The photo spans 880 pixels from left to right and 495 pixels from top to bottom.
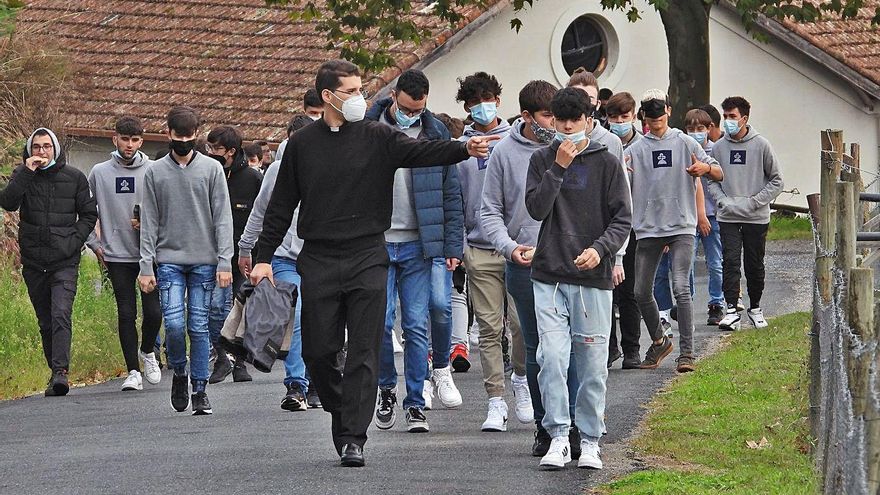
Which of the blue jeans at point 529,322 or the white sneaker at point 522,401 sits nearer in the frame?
the blue jeans at point 529,322

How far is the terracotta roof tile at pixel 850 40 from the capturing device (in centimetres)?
3300

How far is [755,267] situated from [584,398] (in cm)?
720

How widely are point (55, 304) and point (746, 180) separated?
232 inches

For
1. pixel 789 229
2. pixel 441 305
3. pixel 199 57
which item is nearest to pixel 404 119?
pixel 441 305

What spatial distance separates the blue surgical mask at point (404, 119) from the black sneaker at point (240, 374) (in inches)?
171

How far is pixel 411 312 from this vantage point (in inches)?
416

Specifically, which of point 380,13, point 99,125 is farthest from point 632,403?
point 99,125

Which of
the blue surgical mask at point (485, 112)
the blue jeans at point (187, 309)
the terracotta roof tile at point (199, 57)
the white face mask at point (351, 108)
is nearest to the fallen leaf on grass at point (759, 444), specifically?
the blue surgical mask at point (485, 112)

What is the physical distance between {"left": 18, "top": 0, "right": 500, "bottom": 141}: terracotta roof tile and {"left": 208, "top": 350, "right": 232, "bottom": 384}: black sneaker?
13.9m

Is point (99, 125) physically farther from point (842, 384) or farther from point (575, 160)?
point (842, 384)

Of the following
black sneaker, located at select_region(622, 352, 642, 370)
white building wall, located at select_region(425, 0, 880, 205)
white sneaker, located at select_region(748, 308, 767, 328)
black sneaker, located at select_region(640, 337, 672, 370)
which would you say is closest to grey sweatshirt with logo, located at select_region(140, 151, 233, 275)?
black sneaker, located at select_region(622, 352, 642, 370)

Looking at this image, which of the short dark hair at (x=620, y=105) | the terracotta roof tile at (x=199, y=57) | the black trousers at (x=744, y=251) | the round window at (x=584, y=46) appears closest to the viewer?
the short dark hair at (x=620, y=105)

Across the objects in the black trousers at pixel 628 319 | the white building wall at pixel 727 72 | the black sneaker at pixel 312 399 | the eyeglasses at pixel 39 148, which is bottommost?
the black sneaker at pixel 312 399

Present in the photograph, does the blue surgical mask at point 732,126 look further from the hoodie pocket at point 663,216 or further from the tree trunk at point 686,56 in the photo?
the tree trunk at point 686,56
